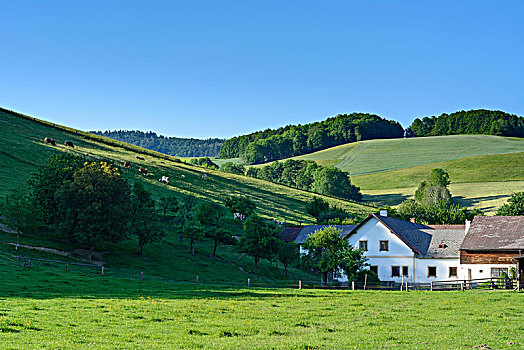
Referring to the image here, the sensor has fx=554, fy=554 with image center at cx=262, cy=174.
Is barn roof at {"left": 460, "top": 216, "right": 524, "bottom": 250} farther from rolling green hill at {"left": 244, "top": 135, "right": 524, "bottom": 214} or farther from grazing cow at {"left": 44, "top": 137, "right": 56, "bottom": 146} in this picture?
grazing cow at {"left": 44, "top": 137, "right": 56, "bottom": 146}

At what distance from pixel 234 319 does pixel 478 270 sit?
4637 cm

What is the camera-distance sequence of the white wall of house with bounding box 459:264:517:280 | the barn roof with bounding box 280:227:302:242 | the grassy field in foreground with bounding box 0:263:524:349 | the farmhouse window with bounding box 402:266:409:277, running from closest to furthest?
the grassy field in foreground with bounding box 0:263:524:349
the white wall of house with bounding box 459:264:517:280
the farmhouse window with bounding box 402:266:409:277
the barn roof with bounding box 280:227:302:242

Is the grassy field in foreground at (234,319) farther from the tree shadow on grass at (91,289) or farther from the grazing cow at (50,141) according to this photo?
the grazing cow at (50,141)

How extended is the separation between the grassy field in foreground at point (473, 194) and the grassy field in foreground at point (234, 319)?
10211 cm

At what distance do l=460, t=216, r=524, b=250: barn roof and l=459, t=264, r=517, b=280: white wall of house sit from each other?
2088mm

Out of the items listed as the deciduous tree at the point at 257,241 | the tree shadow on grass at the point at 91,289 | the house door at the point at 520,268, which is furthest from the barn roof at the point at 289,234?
the tree shadow on grass at the point at 91,289

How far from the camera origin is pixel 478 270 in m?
65.5

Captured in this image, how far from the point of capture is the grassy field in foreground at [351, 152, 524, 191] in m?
167

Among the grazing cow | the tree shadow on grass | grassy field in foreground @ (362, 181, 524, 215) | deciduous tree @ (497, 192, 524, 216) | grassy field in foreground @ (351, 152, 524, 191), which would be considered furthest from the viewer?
grassy field in foreground @ (351, 152, 524, 191)

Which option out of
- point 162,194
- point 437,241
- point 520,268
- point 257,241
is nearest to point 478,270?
point 520,268

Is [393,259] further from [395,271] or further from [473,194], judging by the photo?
[473,194]

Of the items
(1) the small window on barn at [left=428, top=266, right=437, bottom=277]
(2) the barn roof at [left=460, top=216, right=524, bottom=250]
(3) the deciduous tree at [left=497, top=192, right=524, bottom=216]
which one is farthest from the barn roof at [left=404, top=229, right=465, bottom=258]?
(3) the deciduous tree at [left=497, top=192, right=524, bottom=216]

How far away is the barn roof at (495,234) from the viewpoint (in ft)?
210

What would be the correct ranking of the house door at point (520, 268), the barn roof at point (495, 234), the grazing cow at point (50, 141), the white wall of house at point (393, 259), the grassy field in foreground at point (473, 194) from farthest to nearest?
the grassy field in foreground at point (473, 194) < the grazing cow at point (50, 141) < the white wall of house at point (393, 259) < the barn roof at point (495, 234) < the house door at point (520, 268)
